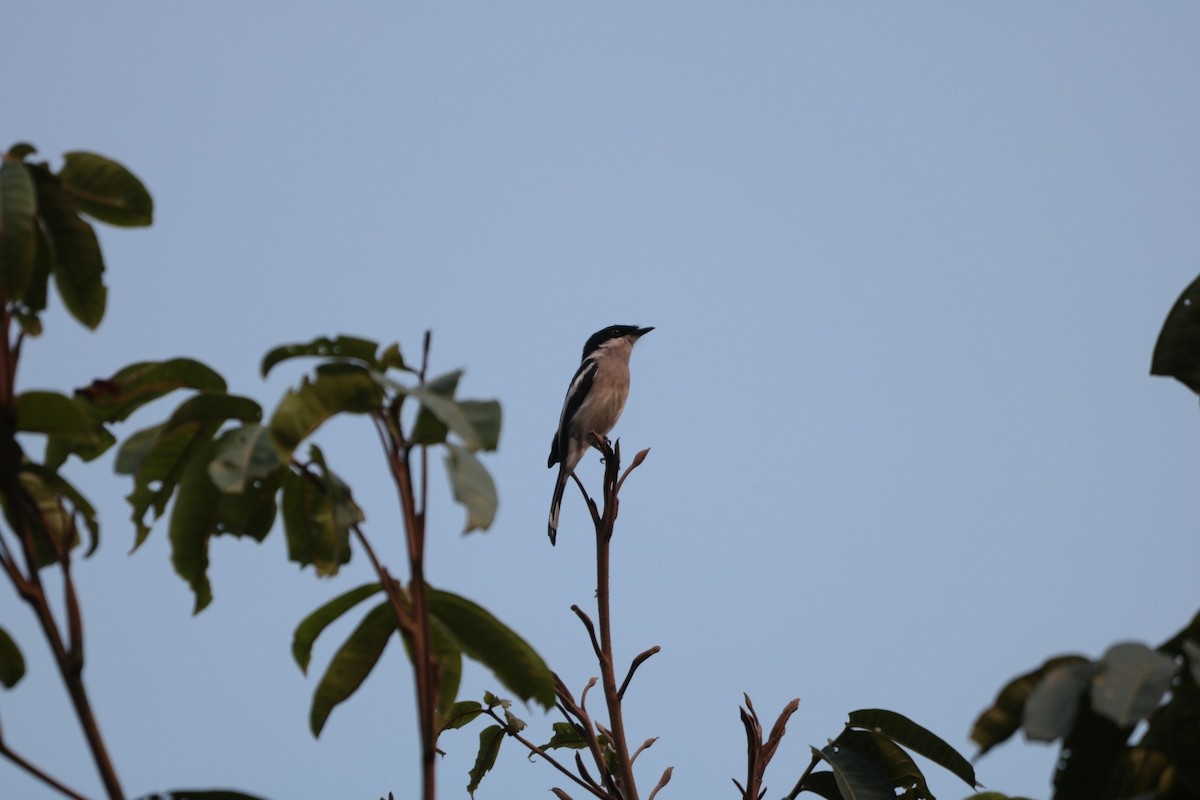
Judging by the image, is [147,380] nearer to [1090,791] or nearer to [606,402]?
[1090,791]

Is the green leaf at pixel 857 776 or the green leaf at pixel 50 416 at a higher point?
the green leaf at pixel 50 416

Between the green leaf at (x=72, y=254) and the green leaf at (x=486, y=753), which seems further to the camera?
the green leaf at (x=486, y=753)

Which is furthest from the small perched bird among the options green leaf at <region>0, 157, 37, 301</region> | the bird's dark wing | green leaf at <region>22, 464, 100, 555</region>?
green leaf at <region>0, 157, 37, 301</region>

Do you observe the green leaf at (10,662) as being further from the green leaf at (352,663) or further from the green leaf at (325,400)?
the green leaf at (325,400)

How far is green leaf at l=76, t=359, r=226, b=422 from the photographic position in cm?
→ 246

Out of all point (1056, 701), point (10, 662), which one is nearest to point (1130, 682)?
point (1056, 701)

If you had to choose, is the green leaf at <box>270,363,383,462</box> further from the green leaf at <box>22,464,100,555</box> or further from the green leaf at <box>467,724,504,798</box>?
the green leaf at <box>467,724,504,798</box>

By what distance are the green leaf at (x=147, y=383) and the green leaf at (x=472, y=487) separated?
66 centimetres

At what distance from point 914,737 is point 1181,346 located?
150 cm

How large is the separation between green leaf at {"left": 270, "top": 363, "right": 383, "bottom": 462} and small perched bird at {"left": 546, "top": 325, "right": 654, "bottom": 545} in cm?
732

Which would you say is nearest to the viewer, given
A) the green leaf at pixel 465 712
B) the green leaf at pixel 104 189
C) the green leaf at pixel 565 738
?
the green leaf at pixel 104 189

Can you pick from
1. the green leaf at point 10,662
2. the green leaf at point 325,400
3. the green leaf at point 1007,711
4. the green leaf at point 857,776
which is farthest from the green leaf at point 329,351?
the green leaf at point 857,776

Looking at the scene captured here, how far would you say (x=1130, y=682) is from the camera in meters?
1.86

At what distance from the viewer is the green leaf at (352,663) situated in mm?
A: 2430
